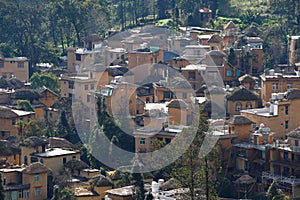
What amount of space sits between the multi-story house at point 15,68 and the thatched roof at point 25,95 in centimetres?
585

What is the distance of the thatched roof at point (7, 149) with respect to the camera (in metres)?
41.0

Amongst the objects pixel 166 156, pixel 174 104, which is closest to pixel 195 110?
pixel 174 104

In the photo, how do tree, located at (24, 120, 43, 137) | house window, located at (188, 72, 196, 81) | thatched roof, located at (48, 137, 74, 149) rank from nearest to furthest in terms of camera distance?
1. thatched roof, located at (48, 137, 74, 149)
2. tree, located at (24, 120, 43, 137)
3. house window, located at (188, 72, 196, 81)

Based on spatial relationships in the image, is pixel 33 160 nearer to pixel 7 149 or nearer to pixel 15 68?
pixel 7 149

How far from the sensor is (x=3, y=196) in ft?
111

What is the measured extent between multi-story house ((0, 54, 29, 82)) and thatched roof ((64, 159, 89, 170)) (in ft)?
48.3

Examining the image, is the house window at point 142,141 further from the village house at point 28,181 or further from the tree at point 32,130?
the tree at point 32,130

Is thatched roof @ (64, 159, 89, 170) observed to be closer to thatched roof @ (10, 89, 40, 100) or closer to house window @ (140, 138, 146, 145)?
house window @ (140, 138, 146, 145)

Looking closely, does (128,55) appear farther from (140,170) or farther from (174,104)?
(140,170)

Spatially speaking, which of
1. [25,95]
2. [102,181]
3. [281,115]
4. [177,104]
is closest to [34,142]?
[102,181]

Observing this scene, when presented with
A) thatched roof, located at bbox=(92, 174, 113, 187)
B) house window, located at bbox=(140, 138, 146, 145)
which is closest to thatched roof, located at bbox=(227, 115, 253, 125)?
house window, located at bbox=(140, 138, 146, 145)

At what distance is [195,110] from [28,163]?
6333 mm

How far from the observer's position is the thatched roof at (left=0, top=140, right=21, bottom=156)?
41037 millimetres

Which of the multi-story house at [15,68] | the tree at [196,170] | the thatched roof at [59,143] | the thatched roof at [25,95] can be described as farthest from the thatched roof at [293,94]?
the multi-story house at [15,68]
